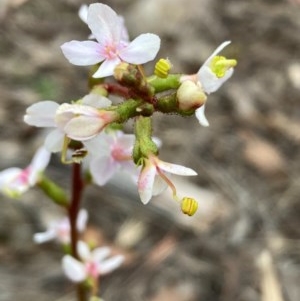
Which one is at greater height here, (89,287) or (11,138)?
(89,287)

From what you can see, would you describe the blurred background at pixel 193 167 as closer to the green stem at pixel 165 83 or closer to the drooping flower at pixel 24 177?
the drooping flower at pixel 24 177

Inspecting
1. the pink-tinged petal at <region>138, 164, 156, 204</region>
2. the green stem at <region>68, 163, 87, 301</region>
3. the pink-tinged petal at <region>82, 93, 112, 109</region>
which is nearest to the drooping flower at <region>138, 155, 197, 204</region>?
the pink-tinged petal at <region>138, 164, 156, 204</region>

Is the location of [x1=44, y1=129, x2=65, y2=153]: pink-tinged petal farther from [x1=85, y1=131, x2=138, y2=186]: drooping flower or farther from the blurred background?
the blurred background

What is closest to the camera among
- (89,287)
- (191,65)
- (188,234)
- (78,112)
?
(78,112)

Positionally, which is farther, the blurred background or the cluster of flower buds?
the blurred background

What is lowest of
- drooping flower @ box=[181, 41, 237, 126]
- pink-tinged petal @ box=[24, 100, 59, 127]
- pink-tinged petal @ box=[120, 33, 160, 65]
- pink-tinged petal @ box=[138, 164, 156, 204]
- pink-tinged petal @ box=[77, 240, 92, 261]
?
pink-tinged petal @ box=[77, 240, 92, 261]

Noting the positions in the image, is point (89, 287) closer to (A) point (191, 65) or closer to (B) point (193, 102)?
(B) point (193, 102)

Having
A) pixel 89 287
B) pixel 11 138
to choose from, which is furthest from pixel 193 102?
pixel 11 138

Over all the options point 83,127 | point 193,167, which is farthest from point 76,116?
point 193,167
